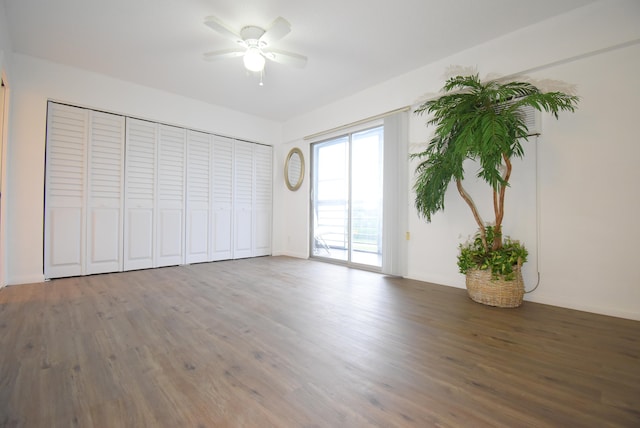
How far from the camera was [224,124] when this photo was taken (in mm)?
4805

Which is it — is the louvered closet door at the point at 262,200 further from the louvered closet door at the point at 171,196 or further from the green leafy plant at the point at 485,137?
the green leafy plant at the point at 485,137

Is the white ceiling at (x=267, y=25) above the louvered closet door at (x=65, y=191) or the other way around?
above

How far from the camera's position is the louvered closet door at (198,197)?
175 inches

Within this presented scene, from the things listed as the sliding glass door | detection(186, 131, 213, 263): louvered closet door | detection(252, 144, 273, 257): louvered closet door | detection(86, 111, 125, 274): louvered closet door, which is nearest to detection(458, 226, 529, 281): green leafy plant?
the sliding glass door

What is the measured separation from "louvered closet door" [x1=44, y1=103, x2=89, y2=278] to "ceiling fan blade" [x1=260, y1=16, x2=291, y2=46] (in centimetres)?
285

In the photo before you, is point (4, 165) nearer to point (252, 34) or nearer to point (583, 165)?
point (252, 34)

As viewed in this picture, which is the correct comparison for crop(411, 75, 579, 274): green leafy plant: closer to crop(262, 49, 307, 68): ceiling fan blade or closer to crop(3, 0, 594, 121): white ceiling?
crop(3, 0, 594, 121): white ceiling

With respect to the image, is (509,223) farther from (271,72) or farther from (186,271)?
(186,271)

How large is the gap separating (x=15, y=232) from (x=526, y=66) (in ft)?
18.9

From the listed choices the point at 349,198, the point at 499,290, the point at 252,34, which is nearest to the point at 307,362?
the point at 499,290

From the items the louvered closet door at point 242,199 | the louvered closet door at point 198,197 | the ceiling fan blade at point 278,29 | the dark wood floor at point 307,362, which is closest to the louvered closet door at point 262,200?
the louvered closet door at point 242,199

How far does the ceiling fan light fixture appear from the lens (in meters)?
2.71

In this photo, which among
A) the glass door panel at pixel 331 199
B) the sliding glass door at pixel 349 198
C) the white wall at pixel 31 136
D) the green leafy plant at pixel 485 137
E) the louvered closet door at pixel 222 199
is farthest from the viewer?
the louvered closet door at pixel 222 199

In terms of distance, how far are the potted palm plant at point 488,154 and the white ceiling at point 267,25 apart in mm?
582
